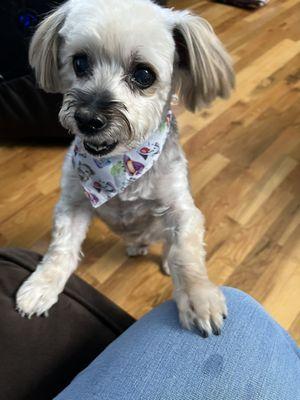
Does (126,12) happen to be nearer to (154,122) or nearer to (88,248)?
(154,122)

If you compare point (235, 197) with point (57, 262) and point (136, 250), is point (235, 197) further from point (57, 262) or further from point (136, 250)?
point (57, 262)

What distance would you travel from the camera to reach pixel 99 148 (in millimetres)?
931

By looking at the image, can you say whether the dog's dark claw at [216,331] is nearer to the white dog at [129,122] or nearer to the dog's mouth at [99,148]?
the white dog at [129,122]

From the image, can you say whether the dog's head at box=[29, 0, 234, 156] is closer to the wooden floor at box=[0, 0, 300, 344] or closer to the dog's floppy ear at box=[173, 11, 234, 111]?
the dog's floppy ear at box=[173, 11, 234, 111]

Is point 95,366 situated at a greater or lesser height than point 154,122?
lesser

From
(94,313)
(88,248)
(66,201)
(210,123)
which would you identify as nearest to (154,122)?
(66,201)

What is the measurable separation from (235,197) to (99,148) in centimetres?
91

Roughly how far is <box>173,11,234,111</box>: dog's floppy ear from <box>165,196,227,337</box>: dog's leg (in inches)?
A: 11.1

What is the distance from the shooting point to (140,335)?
0.71m

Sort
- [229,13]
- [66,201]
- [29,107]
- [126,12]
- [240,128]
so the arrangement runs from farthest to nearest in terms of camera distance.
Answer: [229,13], [240,128], [29,107], [66,201], [126,12]

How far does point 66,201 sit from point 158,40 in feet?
1.58

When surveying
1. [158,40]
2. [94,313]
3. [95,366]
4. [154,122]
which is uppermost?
[158,40]

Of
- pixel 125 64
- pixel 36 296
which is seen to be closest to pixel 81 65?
pixel 125 64

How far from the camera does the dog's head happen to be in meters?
0.88
